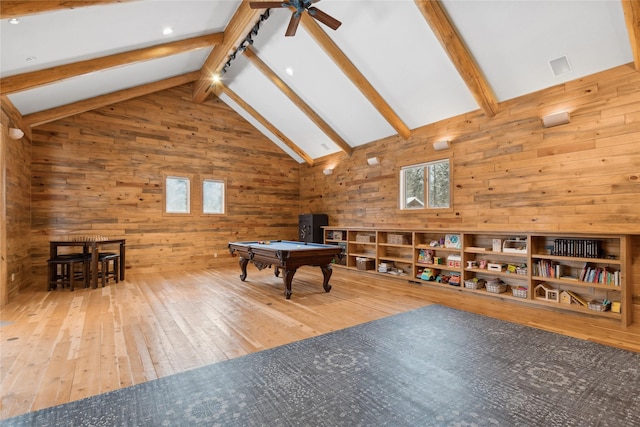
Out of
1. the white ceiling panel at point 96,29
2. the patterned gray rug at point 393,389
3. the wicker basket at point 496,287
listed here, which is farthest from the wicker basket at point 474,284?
the white ceiling panel at point 96,29

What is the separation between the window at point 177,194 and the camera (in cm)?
731

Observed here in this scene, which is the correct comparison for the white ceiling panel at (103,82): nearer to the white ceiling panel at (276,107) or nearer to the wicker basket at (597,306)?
the white ceiling panel at (276,107)

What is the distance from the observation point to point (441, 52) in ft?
14.5

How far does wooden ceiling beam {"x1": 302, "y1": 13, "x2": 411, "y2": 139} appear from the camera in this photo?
190 inches

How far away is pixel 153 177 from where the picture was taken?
7.06 metres

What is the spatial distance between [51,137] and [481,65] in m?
7.56

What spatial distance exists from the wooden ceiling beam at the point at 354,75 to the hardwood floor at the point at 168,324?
298 centimetres

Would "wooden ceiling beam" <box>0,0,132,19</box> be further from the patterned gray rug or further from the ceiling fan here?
the patterned gray rug

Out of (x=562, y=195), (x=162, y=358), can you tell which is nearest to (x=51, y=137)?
(x=162, y=358)

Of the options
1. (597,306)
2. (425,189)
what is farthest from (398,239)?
(597,306)

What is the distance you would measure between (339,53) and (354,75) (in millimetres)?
429

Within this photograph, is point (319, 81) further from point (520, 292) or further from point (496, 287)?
point (520, 292)

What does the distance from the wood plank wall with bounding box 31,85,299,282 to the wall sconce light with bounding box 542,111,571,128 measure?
6.26 m

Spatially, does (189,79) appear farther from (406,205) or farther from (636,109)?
(636,109)
